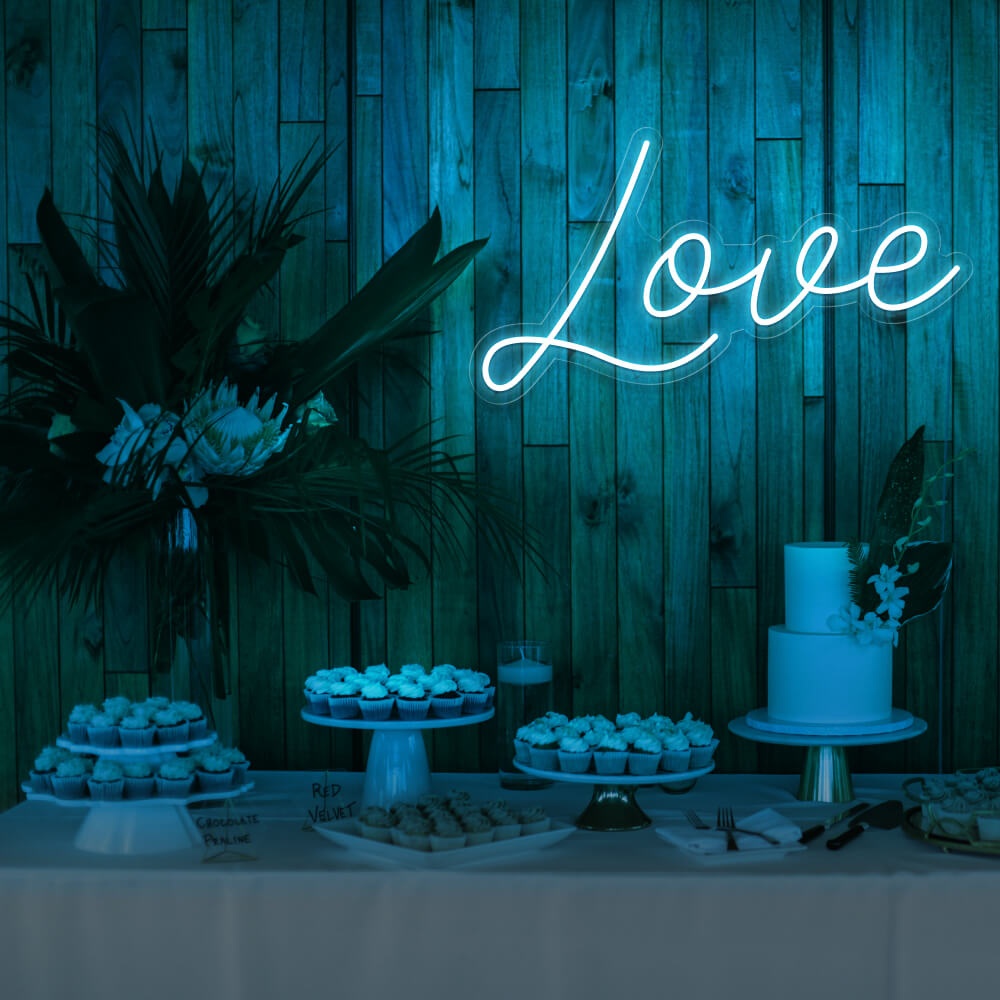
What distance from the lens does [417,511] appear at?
2566 millimetres

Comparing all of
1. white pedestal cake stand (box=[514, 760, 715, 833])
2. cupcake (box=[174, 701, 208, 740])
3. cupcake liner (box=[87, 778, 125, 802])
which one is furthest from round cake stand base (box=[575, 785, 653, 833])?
cupcake liner (box=[87, 778, 125, 802])

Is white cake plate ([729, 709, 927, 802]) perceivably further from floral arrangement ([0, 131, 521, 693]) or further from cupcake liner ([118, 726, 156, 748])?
cupcake liner ([118, 726, 156, 748])

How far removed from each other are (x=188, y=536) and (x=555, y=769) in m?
0.78

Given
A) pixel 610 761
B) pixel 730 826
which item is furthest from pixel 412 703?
pixel 730 826

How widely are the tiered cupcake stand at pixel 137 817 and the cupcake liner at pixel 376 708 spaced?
0.30 m

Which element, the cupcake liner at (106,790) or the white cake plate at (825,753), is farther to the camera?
the white cake plate at (825,753)

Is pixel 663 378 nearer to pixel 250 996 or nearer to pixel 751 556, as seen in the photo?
pixel 751 556

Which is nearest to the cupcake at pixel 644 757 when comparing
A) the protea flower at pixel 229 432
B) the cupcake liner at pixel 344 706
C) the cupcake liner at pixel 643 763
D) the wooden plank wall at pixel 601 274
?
the cupcake liner at pixel 643 763

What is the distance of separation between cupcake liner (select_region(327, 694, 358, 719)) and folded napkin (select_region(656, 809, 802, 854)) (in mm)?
591

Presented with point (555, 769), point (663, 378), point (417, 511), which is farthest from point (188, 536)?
point (663, 378)

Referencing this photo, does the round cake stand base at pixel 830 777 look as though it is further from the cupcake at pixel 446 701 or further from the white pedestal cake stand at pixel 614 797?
the cupcake at pixel 446 701

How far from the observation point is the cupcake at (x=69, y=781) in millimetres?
1818

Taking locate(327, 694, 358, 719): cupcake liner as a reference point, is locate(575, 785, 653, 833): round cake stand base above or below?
below

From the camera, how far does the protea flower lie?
2.03m
